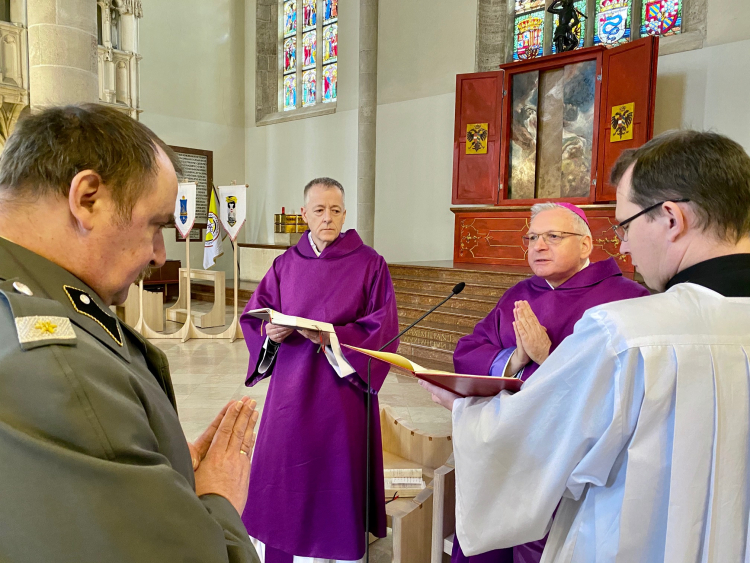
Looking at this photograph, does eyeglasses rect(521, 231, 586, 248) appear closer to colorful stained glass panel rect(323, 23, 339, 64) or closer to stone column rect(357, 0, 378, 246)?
stone column rect(357, 0, 378, 246)

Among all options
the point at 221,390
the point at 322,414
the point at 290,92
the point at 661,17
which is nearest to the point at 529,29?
the point at 661,17

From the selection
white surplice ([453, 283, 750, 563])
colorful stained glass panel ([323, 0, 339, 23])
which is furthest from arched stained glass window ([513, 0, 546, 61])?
white surplice ([453, 283, 750, 563])

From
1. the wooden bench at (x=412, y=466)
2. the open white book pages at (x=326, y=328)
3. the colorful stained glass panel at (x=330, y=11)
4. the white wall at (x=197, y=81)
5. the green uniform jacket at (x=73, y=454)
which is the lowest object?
the wooden bench at (x=412, y=466)

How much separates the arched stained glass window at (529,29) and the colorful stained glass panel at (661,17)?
1.65 meters

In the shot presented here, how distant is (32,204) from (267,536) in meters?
1.89

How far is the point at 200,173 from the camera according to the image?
12.1m

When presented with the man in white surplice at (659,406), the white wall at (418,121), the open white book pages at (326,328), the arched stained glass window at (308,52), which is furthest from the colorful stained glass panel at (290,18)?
the man in white surplice at (659,406)

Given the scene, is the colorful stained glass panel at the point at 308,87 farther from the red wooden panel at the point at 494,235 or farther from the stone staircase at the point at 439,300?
the stone staircase at the point at 439,300

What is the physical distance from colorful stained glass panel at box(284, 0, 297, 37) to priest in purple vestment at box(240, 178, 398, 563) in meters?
11.6

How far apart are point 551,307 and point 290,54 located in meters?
12.3

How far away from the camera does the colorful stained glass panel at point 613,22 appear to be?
8227 millimetres

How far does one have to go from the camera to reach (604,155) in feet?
24.0

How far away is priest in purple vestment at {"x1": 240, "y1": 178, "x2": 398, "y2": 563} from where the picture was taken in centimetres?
221

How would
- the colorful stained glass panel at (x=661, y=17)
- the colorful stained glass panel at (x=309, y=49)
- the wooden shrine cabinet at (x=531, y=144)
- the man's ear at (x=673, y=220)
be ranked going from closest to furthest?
1. the man's ear at (x=673, y=220)
2. the wooden shrine cabinet at (x=531, y=144)
3. the colorful stained glass panel at (x=661, y=17)
4. the colorful stained glass panel at (x=309, y=49)
